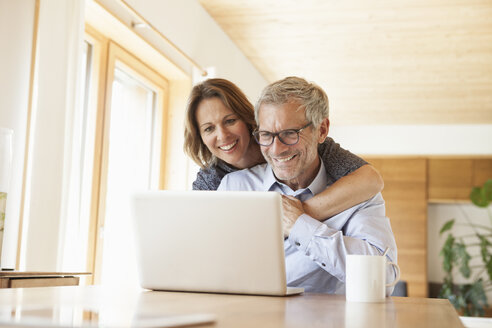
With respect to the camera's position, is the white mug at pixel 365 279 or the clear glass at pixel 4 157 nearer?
the white mug at pixel 365 279

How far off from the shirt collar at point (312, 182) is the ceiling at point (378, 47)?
2473 millimetres

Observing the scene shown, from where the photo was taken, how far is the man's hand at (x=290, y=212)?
1.63 metres

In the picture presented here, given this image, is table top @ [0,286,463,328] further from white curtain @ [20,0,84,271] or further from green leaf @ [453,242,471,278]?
green leaf @ [453,242,471,278]

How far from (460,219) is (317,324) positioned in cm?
748

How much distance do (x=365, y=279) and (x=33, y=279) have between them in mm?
916

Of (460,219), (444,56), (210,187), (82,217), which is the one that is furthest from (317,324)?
(460,219)

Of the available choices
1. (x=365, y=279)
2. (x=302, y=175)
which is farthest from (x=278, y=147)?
(x=365, y=279)

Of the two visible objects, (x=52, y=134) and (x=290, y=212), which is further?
(x=52, y=134)

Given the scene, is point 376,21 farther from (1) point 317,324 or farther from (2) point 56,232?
(1) point 317,324

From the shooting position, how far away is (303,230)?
1603 mm

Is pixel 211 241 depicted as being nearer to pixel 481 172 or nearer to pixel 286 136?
pixel 286 136

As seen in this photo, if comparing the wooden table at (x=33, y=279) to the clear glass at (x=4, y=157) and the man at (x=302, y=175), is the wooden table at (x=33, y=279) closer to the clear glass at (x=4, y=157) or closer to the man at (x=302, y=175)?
the clear glass at (x=4, y=157)

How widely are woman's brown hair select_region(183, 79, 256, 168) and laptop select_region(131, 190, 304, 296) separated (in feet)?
2.99

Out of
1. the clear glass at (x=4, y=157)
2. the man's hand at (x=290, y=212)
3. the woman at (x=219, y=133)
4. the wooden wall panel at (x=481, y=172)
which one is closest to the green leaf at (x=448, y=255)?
the wooden wall panel at (x=481, y=172)
